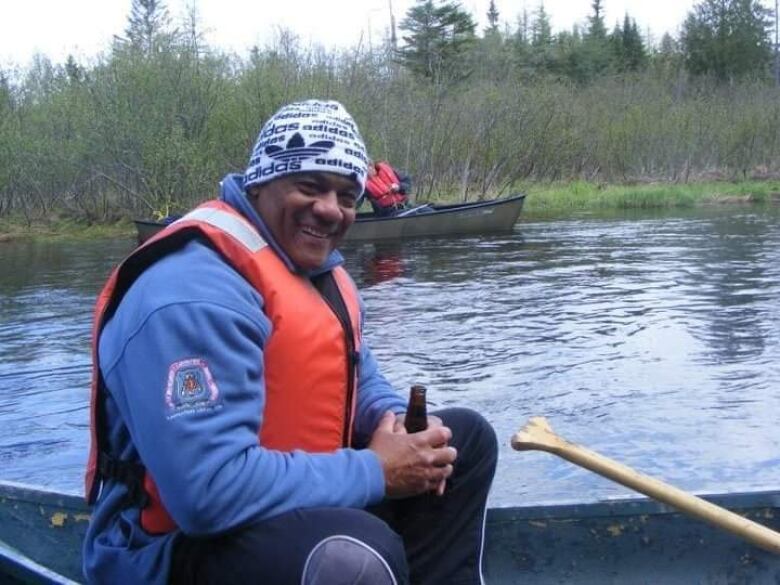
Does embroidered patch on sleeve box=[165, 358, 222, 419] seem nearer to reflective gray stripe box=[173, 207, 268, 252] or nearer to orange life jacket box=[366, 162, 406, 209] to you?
reflective gray stripe box=[173, 207, 268, 252]

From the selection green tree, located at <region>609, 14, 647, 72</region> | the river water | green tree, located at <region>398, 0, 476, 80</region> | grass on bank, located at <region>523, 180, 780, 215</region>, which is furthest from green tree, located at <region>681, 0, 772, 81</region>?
the river water

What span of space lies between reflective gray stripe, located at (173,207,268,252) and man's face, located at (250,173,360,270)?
7cm

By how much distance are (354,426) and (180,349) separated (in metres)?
0.81

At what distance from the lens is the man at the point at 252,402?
172cm

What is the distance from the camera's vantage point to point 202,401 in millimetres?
1717

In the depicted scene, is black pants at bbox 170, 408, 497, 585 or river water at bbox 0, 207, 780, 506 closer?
black pants at bbox 170, 408, 497, 585

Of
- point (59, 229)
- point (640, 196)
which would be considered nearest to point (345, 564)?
point (59, 229)

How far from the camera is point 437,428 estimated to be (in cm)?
207

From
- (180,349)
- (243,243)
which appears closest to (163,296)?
(180,349)

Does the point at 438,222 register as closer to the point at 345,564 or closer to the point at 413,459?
the point at 413,459

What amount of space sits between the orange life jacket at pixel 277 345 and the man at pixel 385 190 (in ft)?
42.8

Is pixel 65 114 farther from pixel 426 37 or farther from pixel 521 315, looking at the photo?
pixel 426 37

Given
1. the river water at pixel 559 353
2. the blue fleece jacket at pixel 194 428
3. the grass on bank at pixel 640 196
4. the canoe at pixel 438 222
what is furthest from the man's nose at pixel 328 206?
the grass on bank at pixel 640 196

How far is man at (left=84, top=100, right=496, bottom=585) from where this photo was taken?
5.63 ft
